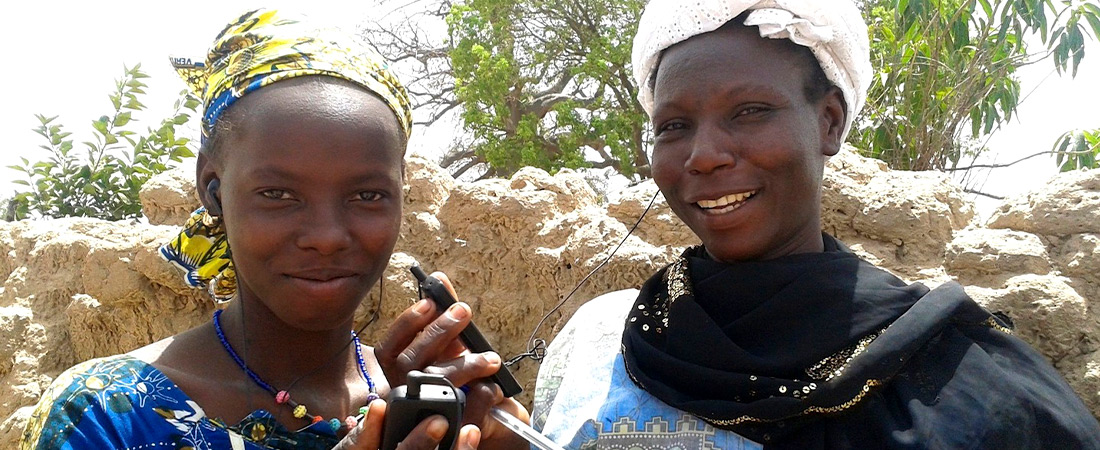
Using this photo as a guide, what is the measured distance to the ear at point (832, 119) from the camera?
5.76 feet

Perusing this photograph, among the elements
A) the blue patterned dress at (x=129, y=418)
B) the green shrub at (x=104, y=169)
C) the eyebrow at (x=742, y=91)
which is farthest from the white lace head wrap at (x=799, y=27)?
the green shrub at (x=104, y=169)

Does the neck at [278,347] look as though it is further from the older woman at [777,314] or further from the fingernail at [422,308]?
the older woman at [777,314]

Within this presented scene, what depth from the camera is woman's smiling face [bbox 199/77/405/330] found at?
1631 mm

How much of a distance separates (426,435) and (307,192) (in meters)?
0.53

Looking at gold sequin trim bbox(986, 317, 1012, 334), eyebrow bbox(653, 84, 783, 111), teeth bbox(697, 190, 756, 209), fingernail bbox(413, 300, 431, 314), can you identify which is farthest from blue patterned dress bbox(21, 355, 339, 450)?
gold sequin trim bbox(986, 317, 1012, 334)

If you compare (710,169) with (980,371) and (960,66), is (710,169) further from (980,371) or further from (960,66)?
(960,66)

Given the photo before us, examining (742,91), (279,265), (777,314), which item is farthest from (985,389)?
(279,265)

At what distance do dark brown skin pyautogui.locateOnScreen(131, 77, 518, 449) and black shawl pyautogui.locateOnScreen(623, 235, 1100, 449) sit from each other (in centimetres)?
40

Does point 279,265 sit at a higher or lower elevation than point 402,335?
higher

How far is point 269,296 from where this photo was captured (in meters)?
1.70

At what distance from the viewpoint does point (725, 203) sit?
1698 mm

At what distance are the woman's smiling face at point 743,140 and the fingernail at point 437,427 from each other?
0.65 metres

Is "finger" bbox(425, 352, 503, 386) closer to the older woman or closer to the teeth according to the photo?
the older woman

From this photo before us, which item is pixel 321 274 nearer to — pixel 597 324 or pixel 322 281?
pixel 322 281
